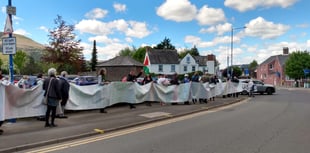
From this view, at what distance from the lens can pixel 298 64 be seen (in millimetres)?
72938

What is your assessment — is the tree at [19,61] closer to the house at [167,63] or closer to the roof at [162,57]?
the house at [167,63]

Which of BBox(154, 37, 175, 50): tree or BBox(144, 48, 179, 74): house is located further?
BBox(154, 37, 175, 50): tree

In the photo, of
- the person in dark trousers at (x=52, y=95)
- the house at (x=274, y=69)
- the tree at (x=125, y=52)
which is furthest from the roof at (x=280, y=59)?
the person in dark trousers at (x=52, y=95)

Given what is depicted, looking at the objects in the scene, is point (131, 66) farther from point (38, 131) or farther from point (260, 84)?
point (38, 131)

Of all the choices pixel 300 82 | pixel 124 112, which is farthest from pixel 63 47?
pixel 300 82

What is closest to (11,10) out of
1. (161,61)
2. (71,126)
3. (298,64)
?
(71,126)

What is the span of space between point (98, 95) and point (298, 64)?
220 feet

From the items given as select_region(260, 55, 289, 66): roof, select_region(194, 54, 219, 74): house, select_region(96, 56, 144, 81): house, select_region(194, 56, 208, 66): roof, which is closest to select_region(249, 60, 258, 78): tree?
select_region(260, 55, 289, 66): roof

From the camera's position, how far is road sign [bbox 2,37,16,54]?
1116cm

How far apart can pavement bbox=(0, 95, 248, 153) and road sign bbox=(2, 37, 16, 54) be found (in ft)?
7.65

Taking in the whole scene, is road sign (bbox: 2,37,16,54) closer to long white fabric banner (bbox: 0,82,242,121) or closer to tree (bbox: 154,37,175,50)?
long white fabric banner (bbox: 0,82,242,121)

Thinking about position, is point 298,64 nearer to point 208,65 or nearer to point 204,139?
point 208,65

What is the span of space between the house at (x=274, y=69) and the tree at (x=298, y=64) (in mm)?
11808

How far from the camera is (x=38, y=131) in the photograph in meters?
9.97
